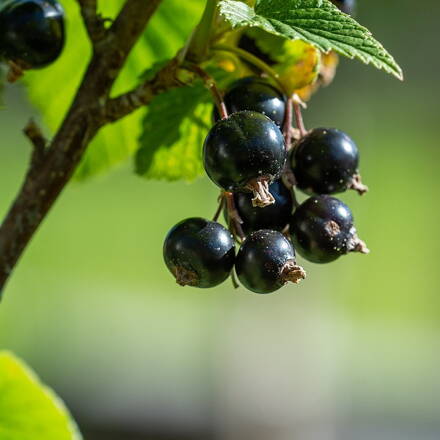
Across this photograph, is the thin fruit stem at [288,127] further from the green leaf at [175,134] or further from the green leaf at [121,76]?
the green leaf at [121,76]

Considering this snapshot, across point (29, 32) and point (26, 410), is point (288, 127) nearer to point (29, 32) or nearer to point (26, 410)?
point (29, 32)

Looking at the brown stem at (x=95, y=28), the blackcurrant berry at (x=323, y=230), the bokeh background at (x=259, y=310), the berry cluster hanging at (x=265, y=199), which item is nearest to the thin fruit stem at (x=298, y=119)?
the berry cluster hanging at (x=265, y=199)

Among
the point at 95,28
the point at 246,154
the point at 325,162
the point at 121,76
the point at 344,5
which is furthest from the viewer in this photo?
the point at 121,76

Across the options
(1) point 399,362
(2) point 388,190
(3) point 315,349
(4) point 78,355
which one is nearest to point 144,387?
(4) point 78,355

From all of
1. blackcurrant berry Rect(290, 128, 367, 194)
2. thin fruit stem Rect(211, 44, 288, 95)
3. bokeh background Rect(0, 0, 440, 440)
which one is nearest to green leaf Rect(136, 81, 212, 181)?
thin fruit stem Rect(211, 44, 288, 95)

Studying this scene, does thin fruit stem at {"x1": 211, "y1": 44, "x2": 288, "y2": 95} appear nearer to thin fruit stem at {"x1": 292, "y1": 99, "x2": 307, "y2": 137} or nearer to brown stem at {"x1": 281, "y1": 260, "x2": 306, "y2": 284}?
thin fruit stem at {"x1": 292, "y1": 99, "x2": 307, "y2": 137}

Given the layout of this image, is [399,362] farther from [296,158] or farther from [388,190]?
[296,158]

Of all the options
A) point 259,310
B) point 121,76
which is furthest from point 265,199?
point 259,310
